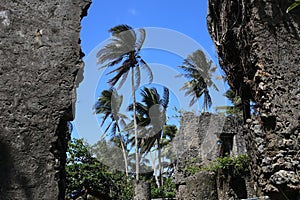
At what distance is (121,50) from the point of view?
17.9 m

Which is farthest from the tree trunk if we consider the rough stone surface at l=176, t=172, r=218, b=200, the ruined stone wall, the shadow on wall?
the shadow on wall

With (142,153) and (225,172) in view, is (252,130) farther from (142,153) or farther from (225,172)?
(142,153)

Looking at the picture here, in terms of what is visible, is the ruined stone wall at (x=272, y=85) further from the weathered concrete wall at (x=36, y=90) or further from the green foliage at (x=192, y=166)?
the green foliage at (x=192, y=166)

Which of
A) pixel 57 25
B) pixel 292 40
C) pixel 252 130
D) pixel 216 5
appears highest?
pixel 216 5

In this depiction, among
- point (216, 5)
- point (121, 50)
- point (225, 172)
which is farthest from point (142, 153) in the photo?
point (216, 5)

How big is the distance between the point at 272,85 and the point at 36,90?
2301 mm

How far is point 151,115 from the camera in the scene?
22.6 m

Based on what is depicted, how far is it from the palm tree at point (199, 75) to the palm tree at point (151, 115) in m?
1.81

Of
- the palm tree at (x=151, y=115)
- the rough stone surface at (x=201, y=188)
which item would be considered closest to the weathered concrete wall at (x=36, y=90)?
the rough stone surface at (x=201, y=188)

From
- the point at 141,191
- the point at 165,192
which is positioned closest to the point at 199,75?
the point at 165,192

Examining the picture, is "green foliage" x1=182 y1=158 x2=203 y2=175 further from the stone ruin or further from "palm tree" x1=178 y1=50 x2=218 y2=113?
"palm tree" x1=178 y1=50 x2=218 y2=113

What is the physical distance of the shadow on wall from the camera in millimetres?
1979

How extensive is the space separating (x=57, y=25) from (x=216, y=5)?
2.63 meters

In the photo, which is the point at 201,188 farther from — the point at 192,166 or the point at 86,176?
the point at 192,166
